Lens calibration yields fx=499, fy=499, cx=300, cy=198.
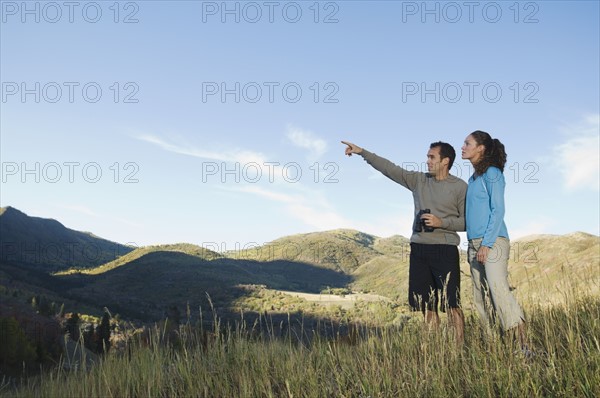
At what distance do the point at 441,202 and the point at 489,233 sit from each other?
24.0 inches

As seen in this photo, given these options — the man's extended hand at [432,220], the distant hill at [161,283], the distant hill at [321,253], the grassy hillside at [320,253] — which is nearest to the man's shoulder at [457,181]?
the man's extended hand at [432,220]

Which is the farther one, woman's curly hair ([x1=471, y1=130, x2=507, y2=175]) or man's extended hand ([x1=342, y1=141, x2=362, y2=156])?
man's extended hand ([x1=342, y1=141, x2=362, y2=156])

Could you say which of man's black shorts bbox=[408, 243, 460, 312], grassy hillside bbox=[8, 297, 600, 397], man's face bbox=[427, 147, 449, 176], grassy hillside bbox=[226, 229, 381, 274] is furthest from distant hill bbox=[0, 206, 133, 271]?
man's face bbox=[427, 147, 449, 176]

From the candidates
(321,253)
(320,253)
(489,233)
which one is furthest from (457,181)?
(321,253)

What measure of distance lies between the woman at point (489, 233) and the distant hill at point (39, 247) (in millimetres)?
98985

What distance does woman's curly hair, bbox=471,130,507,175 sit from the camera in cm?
462

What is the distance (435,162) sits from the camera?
4867 millimetres

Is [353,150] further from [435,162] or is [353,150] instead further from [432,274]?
[432,274]

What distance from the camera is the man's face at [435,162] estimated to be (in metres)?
4.87

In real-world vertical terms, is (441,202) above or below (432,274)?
above

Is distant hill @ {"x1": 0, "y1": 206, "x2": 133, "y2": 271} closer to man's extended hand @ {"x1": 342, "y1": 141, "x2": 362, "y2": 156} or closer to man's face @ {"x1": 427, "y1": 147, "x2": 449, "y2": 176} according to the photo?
man's extended hand @ {"x1": 342, "y1": 141, "x2": 362, "y2": 156}

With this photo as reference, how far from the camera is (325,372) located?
4363 millimetres

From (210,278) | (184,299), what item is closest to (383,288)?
(210,278)

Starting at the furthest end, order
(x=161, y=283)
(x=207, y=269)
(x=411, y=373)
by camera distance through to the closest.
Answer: (x=207, y=269), (x=161, y=283), (x=411, y=373)
